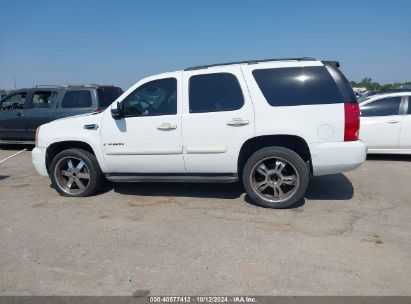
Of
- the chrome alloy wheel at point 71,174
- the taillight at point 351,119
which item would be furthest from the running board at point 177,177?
the taillight at point 351,119

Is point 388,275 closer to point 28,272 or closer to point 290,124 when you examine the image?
point 290,124

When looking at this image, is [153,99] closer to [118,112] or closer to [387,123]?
[118,112]

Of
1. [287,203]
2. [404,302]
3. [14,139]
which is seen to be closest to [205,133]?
[287,203]

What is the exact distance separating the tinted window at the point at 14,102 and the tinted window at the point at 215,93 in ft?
24.1

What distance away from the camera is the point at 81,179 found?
5.75 m

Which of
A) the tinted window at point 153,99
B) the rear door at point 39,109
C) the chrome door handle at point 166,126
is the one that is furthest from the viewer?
the rear door at point 39,109

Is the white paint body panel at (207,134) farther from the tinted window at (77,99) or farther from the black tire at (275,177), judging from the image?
the tinted window at (77,99)

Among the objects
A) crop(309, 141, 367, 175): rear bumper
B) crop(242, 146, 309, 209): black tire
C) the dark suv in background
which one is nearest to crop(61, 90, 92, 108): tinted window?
the dark suv in background

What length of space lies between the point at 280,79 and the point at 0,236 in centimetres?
396

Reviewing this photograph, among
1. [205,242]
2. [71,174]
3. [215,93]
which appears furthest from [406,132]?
[71,174]

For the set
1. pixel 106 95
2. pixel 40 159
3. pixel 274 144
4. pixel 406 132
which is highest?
pixel 106 95

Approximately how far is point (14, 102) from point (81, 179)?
20.9ft

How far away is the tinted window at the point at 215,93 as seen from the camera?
194 inches

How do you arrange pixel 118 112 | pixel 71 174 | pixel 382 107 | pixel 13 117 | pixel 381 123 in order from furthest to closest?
pixel 13 117
pixel 382 107
pixel 381 123
pixel 71 174
pixel 118 112
